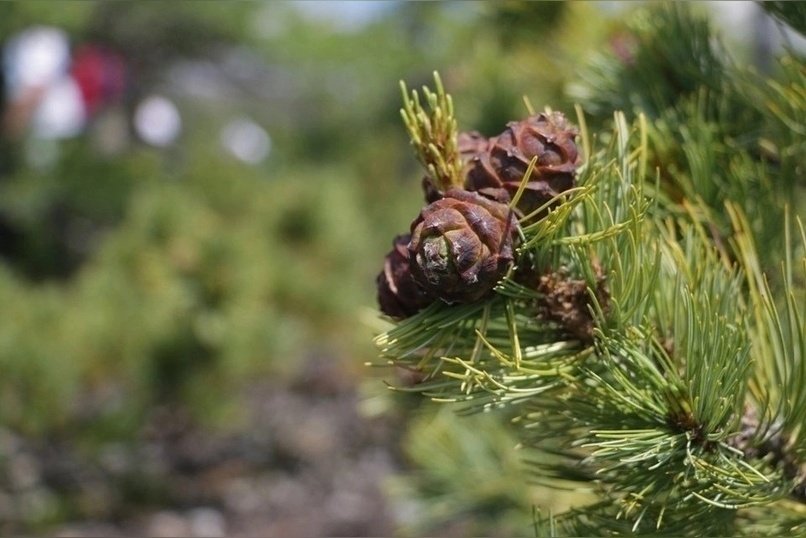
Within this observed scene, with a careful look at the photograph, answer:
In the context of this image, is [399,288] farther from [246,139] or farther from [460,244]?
[246,139]

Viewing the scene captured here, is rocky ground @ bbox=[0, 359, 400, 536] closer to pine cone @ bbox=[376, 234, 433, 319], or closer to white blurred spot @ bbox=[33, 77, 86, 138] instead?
white blurred spot @ bbox=[33, 77, 86, 138]

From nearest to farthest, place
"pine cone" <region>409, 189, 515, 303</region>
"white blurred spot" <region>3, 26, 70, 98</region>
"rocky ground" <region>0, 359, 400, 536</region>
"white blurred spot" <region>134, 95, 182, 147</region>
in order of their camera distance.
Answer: "pine cone" <region>409, 189, 515, 303</region>
"rocky ground" <region>0, 359, 400, 536</region>
"white blurred spot" <region>3, 26, 70, 98</region>
"white blurred spot" <region>134, 95, 182, 147</region>

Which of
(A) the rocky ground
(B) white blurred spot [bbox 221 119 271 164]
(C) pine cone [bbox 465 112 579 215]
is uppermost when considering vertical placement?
(B) white blurred spot [bbox 221 119 271 164]

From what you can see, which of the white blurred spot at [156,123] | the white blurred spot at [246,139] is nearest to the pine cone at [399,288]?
the white blurred spot at [156,123]

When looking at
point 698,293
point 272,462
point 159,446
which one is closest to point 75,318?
point 159,446

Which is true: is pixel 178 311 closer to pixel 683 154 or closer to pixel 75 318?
pixel 75 318

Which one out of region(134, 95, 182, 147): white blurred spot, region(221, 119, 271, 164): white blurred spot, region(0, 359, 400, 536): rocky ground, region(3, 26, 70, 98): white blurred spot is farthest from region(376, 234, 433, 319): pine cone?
region(221, 119, 271, 164): white blurred spot
